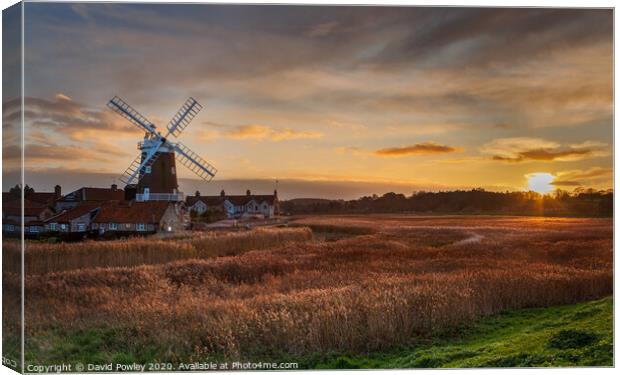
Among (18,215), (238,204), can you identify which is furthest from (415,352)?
(18,215)

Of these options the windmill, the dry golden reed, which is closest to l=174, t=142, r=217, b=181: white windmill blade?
the windmill

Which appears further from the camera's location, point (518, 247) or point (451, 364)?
point (518, 247)

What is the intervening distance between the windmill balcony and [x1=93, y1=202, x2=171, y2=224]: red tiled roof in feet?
0.33

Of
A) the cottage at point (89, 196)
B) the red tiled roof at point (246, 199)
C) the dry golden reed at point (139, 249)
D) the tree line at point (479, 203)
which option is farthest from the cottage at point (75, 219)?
the tree line at point (479, 203)

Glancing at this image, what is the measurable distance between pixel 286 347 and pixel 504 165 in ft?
18.2

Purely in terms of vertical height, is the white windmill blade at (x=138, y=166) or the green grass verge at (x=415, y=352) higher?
the white windmill blade at (x=138, y=166)

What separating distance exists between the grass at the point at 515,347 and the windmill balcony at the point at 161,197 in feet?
14.3

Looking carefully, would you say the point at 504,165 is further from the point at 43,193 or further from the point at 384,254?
the point at 43,193

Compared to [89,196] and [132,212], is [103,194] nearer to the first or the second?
[89,196]

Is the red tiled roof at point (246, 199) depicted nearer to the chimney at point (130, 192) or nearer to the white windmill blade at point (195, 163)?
the white windmill blade at point (195, 163)

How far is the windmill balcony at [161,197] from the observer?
14.0m

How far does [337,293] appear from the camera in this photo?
13.2 m

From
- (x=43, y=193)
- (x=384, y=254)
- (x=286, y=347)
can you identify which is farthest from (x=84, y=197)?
(x=384, y=254)

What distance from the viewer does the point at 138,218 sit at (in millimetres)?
14133
